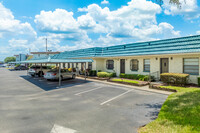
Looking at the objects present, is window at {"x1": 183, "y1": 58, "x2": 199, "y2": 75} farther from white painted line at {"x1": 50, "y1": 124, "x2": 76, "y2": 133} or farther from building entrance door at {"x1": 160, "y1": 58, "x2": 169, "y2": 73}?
white painted line at {"x1": 50, "y1": 124, "x2": 76, "y2": 133}

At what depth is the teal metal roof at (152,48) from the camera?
12383 mm

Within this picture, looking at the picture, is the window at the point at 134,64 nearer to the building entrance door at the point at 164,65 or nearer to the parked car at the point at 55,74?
the building entrance door at the point at 164,65

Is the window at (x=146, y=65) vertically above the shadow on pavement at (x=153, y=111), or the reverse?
the window at (x=146, y=65)

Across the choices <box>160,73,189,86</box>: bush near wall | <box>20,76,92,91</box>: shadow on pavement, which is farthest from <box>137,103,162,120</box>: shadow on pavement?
<box>20,76,92,91</box>: shadow on pavement

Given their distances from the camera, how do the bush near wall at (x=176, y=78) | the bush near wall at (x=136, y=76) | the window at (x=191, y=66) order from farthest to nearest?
1. the bush near wall at (x=136, y=76)
2. the window at (x=191, y=66)
3. the bush near wall at (x=176, y=78)

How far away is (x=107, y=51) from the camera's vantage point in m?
20.9

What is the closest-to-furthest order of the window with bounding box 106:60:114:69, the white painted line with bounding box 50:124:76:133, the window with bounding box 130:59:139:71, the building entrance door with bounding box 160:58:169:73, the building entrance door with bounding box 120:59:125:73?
the white painted line with bounding box 50:124:76:133
the building entrance door with bounding box 160:58:169:73
the window with bounding box 130:59:139:71
the building entrance door with bounding box 120:59:125:73
the window with bounding box 106:60:114:69

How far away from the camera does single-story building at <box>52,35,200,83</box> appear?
12422 mm

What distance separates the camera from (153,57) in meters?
15.5

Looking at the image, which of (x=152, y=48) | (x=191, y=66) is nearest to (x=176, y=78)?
(x=191, y=66)

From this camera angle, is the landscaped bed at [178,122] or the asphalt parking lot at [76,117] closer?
the landscaped bed at [178,122]

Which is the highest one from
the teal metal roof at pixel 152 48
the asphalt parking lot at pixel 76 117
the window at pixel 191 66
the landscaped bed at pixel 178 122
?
the teal metal roof at pixel 152 48

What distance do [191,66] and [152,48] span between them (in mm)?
4516

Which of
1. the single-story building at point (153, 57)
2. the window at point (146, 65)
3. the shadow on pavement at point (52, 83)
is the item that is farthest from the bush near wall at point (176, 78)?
the shadow on pavement at point (52, 83)
